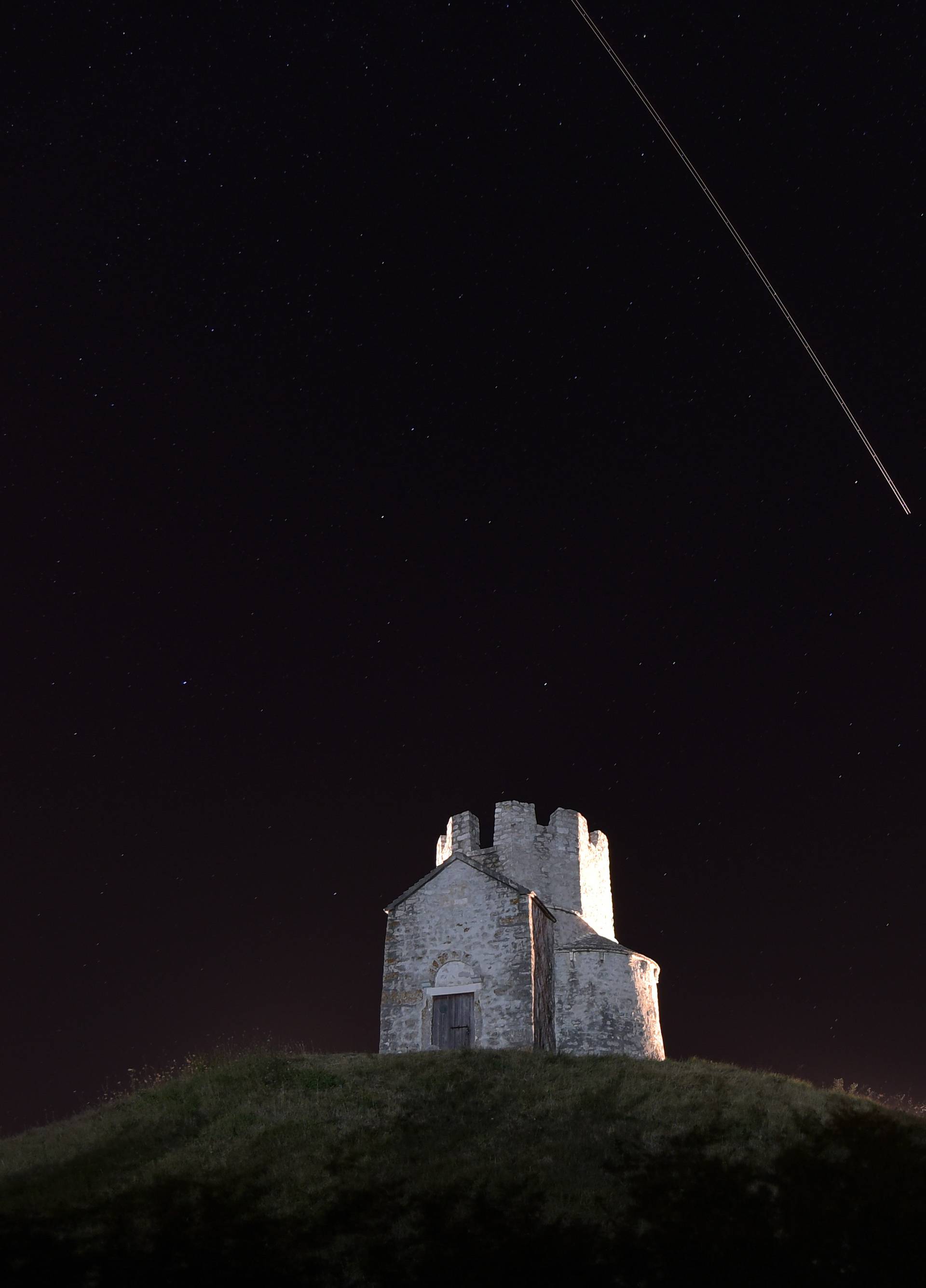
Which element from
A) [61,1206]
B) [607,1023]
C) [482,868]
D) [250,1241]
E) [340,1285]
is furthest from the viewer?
[607,1023]

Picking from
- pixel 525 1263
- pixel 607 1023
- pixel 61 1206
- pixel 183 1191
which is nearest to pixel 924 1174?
pixel 525 1263

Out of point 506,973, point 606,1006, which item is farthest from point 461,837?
point 506,973

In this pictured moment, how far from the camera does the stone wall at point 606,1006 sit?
30.8 metres

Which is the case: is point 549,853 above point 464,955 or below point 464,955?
above

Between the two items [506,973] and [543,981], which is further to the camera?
[543,981]

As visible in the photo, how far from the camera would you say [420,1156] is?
16.1 meters

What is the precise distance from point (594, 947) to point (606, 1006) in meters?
2.04

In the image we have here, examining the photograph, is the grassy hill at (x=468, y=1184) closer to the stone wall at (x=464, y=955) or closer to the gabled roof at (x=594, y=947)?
the stone wall at (x=464, y=955)

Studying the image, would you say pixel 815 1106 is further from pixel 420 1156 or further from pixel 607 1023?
pixel 607 1023

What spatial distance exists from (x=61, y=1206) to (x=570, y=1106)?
9.65 meters

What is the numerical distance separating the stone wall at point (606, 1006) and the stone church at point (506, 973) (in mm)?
34

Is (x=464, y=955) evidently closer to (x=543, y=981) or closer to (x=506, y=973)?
(x=506, y=973)

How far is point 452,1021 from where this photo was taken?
2586 cm

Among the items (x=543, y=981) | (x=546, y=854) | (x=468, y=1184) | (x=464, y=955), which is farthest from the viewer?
(x=546, y=854)
